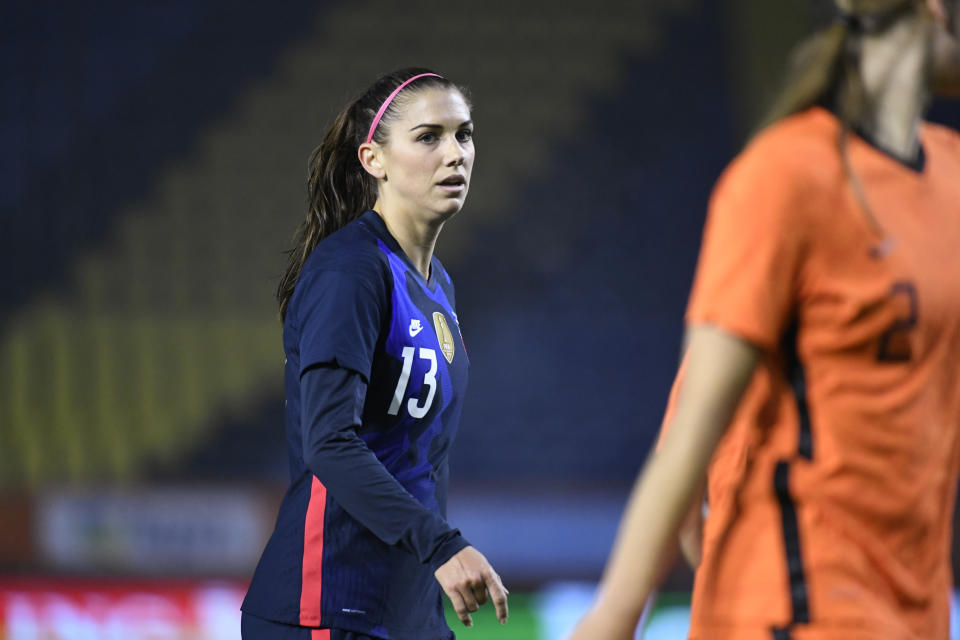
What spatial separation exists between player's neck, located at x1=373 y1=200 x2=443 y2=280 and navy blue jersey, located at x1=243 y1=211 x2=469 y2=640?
0.07 metres

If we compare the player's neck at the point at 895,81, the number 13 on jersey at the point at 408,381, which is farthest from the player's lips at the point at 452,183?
the player's neck at the point at 895,81

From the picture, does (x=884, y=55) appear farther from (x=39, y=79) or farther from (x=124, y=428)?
(x=39, y=79)

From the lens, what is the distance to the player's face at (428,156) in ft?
8.66

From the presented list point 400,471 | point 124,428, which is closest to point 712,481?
point 400,471

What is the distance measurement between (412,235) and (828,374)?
1.38 m

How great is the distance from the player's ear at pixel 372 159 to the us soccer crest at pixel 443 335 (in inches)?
14.2

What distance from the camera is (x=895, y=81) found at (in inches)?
57.5

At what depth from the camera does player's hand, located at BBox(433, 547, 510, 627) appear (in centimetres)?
214

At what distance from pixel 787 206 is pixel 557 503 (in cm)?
671

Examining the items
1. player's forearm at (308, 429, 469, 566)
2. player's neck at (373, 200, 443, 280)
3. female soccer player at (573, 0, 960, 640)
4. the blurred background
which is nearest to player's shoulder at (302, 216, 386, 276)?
player's neck at (373, 200, 443, 280)

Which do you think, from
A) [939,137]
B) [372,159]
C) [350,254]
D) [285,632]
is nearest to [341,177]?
[372,159]

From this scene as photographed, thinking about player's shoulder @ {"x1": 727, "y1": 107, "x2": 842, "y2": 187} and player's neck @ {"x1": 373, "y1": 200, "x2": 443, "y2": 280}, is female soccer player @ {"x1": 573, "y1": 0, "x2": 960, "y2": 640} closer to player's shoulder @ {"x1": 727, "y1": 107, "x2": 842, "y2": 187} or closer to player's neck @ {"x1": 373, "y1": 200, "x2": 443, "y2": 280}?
player's shoulder @ {"x1": 727, "y1": 107, "x2": 842, "y2": 187}

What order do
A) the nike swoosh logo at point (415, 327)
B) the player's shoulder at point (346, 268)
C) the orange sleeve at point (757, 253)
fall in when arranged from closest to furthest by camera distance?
1. the orange sleeve at point (757, 253)
2. the player's shoulder at point (346, 268)
3. the nike swoosh logo at point (415, 327)

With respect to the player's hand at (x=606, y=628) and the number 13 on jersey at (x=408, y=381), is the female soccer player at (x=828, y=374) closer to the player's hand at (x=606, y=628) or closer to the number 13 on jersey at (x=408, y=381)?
the player's hand at (x=606, y=628)
